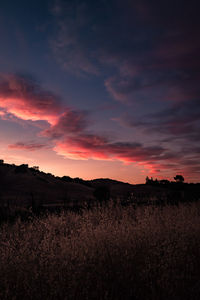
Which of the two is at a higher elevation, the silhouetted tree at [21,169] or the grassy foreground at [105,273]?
the silhouetted tree at [21,169]

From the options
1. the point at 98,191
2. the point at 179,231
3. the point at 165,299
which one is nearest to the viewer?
the point at 165,299

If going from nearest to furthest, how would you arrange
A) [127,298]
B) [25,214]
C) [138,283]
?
[127,298], [138,283], [25,214]

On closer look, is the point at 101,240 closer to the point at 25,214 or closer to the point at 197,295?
the point at 197,295

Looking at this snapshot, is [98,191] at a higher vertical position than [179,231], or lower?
higher

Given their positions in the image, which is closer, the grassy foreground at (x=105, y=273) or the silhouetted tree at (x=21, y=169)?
the grassy foreground at (x=105, y=273)

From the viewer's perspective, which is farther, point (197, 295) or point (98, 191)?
point (98, 191)

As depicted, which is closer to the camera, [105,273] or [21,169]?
[105,273]

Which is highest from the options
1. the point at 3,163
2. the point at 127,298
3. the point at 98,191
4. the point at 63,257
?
the point at 3,163

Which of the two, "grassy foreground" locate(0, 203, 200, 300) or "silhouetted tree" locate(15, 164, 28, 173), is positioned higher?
"silhouetted tree" locate(15, 164, 28, 173)

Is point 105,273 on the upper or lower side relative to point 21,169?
lower

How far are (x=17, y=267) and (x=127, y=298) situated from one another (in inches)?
83.4

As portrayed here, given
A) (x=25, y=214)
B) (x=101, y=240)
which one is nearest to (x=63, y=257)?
(x=101, y=240)

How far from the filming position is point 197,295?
4055 millimetres

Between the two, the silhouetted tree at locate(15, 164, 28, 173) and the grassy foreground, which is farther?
the silhouetted tree at locate(15, 164, 28, 173)
